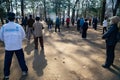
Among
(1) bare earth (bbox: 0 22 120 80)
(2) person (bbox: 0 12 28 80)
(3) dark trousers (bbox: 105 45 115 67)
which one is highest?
(2) person (bbox: 0 12 28 80)

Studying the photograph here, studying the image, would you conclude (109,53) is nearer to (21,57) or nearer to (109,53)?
(109,53)

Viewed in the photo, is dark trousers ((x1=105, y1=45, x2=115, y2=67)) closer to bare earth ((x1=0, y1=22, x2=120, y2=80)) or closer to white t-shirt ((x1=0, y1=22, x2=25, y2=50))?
bare earth ((x1=0, y1=22, x2=120, y2=80))

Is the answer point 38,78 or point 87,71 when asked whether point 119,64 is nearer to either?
point 87,71

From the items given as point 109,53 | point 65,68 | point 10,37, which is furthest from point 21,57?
point 109,53

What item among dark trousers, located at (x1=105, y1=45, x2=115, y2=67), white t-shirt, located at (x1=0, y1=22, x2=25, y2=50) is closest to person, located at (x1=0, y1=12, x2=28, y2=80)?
white t-shirt, located at (x1=0, y1=22, x2=25, y2=50)

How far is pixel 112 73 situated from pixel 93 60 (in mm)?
2242

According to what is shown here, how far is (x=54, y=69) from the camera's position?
9242mm

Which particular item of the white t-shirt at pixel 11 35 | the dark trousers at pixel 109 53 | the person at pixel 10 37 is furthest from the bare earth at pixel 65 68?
A: the white t-shirt at pixel 11 35

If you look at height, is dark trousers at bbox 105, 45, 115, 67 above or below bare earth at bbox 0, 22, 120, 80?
above

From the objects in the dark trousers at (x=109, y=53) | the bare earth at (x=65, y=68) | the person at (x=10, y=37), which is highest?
the person at (x=10, y=37)

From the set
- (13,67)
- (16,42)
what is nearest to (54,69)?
(13,67)

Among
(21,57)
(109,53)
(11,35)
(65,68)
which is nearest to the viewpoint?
(11,35)

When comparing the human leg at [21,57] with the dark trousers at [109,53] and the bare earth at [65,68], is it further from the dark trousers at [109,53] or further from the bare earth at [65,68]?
the dark trousers at [109,53]

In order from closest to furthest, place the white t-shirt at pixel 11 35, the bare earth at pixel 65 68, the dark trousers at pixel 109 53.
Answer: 1. the white t-shirt at pixel 11 35
2. the bare earth at pixel 65 68
3. the dark trousers at pixel 109 53
